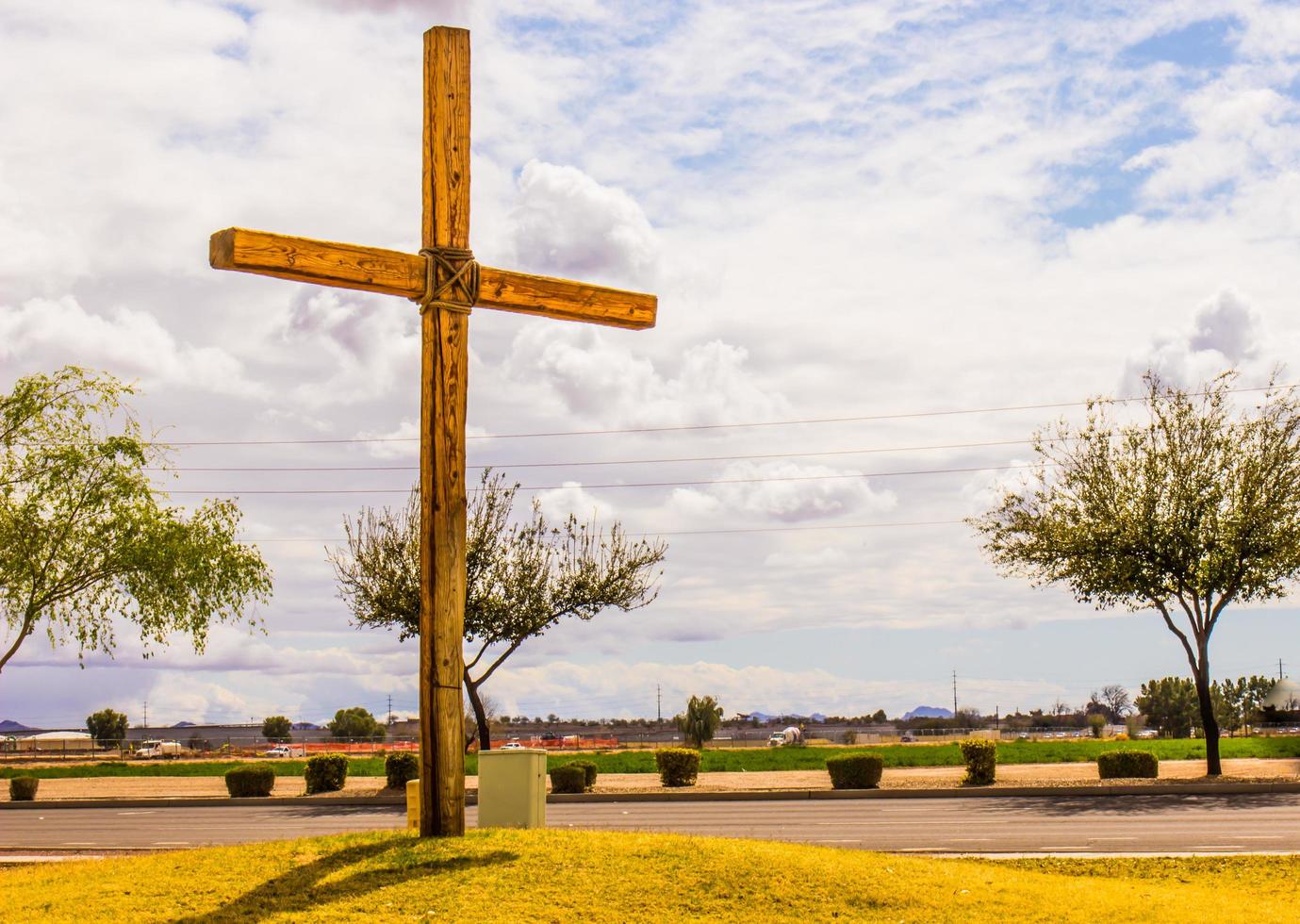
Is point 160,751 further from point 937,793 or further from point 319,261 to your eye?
point 319,261

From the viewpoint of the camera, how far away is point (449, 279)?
1135cm

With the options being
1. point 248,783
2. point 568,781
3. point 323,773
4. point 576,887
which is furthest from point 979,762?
point 576,887

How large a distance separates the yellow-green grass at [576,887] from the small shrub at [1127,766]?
1719 cm

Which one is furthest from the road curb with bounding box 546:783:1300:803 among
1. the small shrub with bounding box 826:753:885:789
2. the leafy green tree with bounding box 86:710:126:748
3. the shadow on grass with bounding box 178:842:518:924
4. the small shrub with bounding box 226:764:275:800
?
the leafy green tree with bounding box 86:710:126:748

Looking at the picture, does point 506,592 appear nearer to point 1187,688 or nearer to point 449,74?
point 449,74

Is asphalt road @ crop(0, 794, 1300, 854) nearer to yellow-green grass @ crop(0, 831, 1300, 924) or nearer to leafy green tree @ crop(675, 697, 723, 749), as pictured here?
yellow-green grass @ crop(0, 831, 1300, 924)

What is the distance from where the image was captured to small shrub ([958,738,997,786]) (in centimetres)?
2698

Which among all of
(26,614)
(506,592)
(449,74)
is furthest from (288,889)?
(506,592)

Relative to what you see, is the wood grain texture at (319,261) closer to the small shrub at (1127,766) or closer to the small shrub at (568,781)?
the small shrub at (568,781)

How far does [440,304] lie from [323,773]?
21205mm

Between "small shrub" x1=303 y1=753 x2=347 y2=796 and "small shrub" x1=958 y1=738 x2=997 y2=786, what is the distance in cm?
1418

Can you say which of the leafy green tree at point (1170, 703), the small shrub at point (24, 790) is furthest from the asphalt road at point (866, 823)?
the leafy green tree at point (1170, 703)

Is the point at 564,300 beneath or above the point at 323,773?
A: above

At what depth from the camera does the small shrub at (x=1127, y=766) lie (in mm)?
27516
